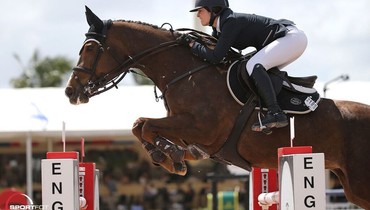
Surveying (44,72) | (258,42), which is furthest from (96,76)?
(44,72)

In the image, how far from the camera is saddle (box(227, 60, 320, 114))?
7066 mm

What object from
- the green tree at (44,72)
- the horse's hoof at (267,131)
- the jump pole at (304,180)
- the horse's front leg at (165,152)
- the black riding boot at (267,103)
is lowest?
the jump pole at (304,180)

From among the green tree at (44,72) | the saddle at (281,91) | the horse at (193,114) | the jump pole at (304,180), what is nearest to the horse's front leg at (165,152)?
the horse at (193,114)

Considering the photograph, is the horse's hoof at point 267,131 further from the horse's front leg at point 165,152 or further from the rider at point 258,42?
the horse's front leg at point 165,152

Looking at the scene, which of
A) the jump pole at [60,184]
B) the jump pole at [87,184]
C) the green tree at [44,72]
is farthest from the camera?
the green tree at [44,72]

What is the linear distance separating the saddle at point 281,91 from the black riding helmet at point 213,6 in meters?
0.46

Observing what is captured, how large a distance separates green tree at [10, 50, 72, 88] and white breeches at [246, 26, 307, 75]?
36993 mm

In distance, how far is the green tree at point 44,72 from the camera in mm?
43688

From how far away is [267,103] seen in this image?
6930 mm

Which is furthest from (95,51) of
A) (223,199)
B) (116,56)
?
(223,199)

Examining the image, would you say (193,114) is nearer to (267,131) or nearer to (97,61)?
(267,131)

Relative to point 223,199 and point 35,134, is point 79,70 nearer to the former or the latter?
point 223,199

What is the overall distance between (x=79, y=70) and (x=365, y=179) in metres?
2.59

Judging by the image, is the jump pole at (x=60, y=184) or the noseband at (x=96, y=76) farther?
the noseband at (x=96, y=76)
